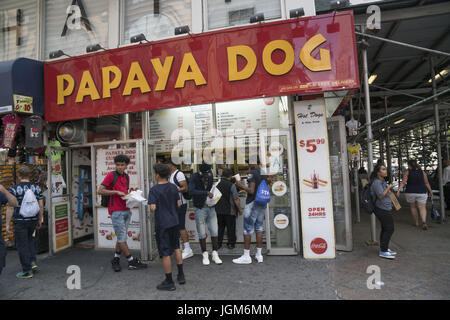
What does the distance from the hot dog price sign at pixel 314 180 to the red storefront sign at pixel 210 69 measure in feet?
2.01

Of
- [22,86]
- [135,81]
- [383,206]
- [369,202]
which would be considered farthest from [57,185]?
[383,206]

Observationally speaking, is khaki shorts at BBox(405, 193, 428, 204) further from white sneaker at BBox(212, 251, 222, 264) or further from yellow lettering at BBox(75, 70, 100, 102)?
yellow lettering at BBox(75, 70, 100, 102)

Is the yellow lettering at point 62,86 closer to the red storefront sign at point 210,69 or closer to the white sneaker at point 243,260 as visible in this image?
the red storefront sign at point 210,69

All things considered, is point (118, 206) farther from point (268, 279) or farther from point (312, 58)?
point (312, 58)

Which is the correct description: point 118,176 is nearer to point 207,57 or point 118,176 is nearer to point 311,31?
point 207,57

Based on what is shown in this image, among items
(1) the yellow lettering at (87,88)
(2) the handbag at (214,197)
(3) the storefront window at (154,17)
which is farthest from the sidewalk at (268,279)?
(3) the storefront window at (154,17)

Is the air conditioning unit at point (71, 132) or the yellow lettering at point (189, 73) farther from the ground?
the yellow lettering at point (189, 73)

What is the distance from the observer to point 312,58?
482 cm

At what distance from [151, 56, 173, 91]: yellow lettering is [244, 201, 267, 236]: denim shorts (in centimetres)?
296

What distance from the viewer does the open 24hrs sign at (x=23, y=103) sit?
5.57 m

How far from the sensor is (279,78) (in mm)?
4980

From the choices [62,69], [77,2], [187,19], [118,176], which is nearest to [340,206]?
[118,176]

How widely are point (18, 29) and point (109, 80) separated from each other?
4044mm
